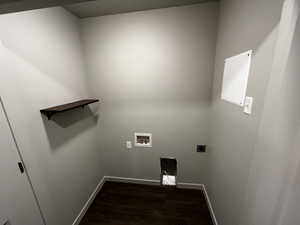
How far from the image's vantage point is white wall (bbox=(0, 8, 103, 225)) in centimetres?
97

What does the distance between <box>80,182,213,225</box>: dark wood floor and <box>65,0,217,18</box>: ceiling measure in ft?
8.37

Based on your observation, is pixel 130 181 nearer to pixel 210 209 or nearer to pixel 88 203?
pixel 88 203

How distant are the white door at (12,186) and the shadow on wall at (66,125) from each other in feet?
0.97

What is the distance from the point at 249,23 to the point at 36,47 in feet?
5.55

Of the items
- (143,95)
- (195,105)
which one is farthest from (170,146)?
(143,95)

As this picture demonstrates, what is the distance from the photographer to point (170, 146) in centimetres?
196

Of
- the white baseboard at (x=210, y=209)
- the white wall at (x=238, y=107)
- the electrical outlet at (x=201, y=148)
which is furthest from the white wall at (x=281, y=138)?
the electrical outlet at (x=201, y=148)

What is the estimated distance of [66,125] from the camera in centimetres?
144

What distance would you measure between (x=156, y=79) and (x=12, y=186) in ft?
5.53

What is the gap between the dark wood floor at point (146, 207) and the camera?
5.31 feet

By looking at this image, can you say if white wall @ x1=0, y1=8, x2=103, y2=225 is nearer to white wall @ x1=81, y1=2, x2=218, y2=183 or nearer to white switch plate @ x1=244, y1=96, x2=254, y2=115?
white wall @ x1=81, y1=2, x2=218, y2=183

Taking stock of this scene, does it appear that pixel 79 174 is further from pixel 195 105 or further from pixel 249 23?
pixel 249 23

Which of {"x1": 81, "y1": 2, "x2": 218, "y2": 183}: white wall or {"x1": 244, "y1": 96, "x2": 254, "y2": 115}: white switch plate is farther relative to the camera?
{"x1": 81, "y1": 2, "x2": 218, "y2": 183}: white wall

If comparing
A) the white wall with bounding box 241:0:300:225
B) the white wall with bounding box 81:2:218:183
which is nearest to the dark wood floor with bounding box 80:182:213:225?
the white wall with bounding box 81:2:218:183
